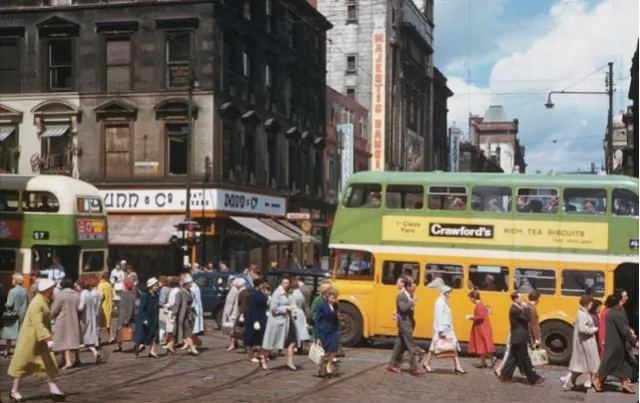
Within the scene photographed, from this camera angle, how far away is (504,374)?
57.9ft

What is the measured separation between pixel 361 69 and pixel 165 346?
53.6 meters

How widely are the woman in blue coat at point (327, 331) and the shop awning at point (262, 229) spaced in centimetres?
2412

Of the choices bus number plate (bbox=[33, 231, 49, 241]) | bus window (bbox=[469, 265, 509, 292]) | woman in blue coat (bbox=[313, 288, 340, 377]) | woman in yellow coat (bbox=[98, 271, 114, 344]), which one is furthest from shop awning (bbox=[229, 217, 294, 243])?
woman in blue coat (bbox=[313, 288, 340, 377])

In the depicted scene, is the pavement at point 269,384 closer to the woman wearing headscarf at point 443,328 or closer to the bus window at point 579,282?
the woman wearing headscarf at point 443,328

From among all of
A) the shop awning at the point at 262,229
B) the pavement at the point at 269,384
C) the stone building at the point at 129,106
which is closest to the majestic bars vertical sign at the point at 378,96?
the shop awning at the point at 262,229

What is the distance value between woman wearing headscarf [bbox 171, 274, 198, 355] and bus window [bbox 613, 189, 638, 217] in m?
10.1

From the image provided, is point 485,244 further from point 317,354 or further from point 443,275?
point 317,354

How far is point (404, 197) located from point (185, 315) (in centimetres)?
632

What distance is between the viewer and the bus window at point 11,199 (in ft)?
94.5

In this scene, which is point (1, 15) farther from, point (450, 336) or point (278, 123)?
point (450, 336)

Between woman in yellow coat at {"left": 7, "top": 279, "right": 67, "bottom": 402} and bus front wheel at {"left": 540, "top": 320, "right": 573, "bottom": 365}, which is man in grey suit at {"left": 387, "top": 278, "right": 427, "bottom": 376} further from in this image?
woman in yellow coat at {"left": 7, "top": 279, "right": 67, "bottom": 402}

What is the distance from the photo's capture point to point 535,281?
892 inches

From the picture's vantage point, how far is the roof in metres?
22.3

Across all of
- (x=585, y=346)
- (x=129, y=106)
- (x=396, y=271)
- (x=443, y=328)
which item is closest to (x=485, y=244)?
(x=396, y=271)
